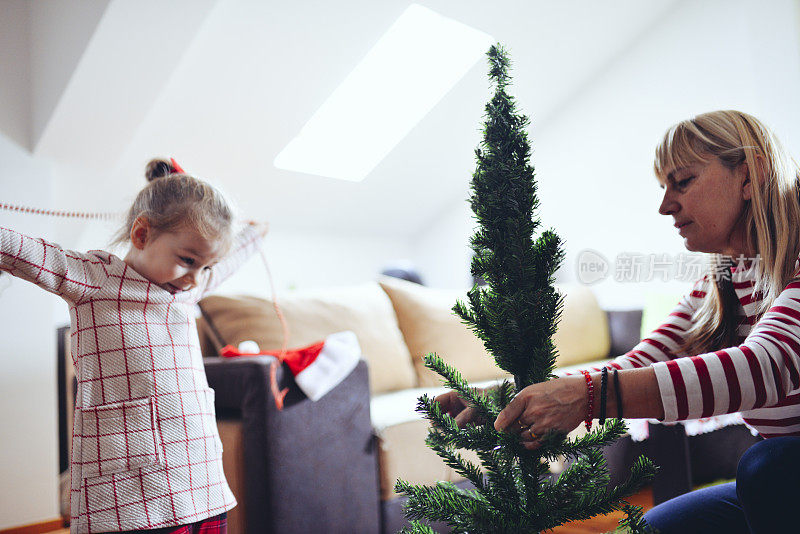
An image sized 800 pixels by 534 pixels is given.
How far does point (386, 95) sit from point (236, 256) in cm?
232

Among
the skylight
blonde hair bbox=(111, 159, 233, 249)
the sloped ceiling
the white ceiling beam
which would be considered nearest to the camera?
blonde hair bbox=(111, 159, 233, 249)

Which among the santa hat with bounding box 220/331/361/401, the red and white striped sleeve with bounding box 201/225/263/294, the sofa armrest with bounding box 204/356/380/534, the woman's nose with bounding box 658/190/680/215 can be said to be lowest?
the sofa armrest with bounding box 204/356/380/534

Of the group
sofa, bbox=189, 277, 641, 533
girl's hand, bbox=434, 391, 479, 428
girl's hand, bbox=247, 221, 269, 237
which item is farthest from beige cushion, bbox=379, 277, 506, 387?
girl's hand, bbox=434, 391, 479, 428

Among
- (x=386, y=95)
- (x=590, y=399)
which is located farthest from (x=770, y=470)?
(x=386, y=95)

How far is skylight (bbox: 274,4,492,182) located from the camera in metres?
3.20

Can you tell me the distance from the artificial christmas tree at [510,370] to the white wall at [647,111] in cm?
282

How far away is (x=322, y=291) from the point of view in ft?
7.59

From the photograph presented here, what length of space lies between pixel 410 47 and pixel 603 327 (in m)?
1.99

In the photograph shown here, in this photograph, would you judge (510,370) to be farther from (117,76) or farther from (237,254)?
(117,76)

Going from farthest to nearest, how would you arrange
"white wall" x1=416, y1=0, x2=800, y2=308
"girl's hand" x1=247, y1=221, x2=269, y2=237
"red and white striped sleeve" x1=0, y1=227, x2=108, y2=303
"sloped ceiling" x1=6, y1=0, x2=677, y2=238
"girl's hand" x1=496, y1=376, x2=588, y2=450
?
"white wall" x1=416, y1=0, x2=800, y2=308 < "sloped ceiling" x1=6, y1=0, x2=677, y2=238 < "girl's hand" x1=247, y1=221, x2=269, y2=237 < "red and white striped sleeve" x1=0, y1=227, x2=108, y2=303 < "girl's hand" x1=496, y1=376, x2=588, y2=450

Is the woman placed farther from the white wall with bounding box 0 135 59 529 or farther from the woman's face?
the white wall with bounding box 0 135 59 529

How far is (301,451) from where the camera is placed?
4.91 ft

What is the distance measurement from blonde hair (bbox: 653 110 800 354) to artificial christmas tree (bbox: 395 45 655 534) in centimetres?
48

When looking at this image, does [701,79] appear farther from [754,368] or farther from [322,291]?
[754,368]
